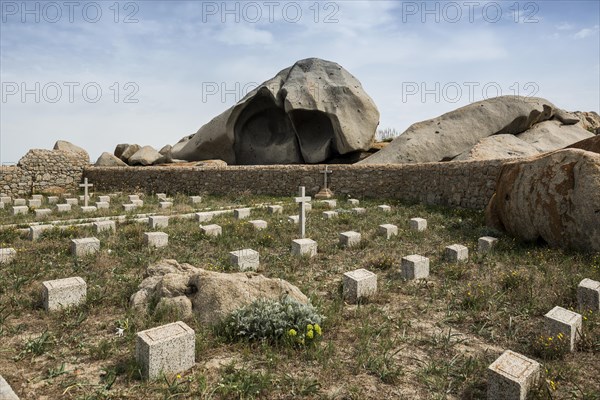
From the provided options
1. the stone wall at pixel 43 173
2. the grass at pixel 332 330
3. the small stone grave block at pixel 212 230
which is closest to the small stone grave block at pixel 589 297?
the grass at pixel 332 330

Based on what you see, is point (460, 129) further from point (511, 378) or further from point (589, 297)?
point (511, 378)

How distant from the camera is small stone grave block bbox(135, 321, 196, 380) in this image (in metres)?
3.20

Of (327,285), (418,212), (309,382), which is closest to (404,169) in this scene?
(418,212)

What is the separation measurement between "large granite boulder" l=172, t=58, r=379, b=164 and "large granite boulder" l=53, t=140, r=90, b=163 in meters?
5.19

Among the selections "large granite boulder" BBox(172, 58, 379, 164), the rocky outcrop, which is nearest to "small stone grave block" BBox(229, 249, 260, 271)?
"large granite boulder" BBox(172, 58, 379, 164)

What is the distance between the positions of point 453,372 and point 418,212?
29.8 feet

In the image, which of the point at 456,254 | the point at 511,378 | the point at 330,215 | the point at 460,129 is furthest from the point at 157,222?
the point at 460,129

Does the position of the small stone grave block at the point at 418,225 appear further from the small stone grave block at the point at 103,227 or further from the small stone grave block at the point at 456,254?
the small stone grave block at the point at 103,227

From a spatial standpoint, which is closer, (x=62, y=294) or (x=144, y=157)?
(x=62, y=294)

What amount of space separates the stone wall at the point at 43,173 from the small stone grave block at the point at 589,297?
73.2 feet

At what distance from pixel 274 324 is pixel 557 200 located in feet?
21.7

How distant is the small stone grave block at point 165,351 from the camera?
320cm

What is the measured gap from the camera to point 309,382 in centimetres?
319

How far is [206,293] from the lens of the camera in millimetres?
4387
